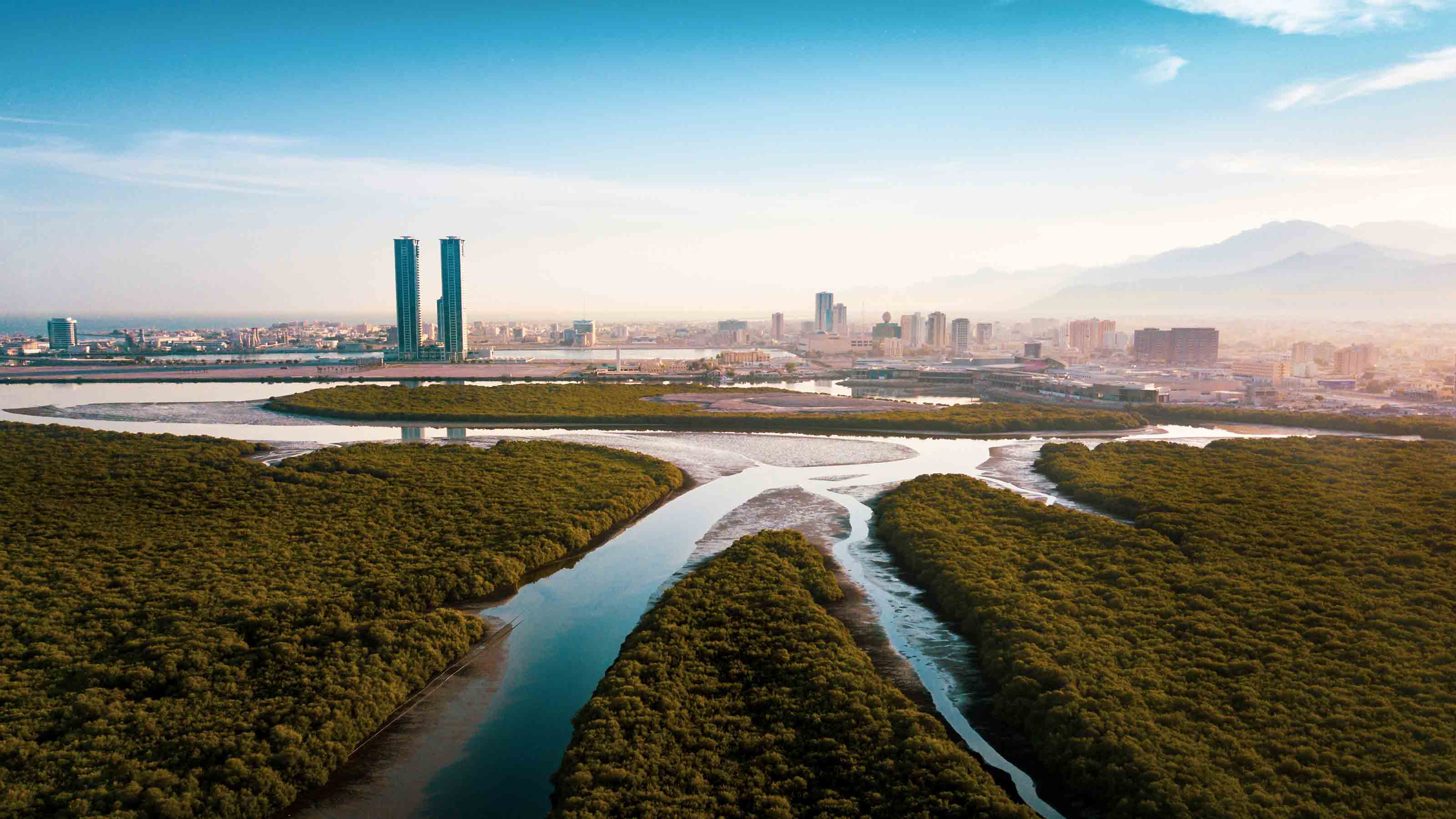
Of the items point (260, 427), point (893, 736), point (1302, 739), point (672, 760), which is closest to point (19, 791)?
point (672, 760)

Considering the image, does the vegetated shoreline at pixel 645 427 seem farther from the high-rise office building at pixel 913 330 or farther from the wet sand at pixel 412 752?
the high-rise office building at pixel 913 330

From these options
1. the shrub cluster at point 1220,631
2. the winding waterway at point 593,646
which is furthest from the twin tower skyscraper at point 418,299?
the shrub cluster at point 1220,631

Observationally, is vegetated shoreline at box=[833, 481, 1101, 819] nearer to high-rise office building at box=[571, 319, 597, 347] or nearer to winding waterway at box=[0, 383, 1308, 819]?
winding waterway at box=[0, 383, 1308, 819]

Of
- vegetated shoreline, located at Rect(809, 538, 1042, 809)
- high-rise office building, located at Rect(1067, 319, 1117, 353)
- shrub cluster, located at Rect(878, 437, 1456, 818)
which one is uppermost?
high-rise office building, located at Rect(1067, 319, 1117, 353)

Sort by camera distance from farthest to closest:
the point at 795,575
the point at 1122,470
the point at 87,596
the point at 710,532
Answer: the point at 1122,470 → the point at 710,532 → the point at 795,575 → the point at 87,596

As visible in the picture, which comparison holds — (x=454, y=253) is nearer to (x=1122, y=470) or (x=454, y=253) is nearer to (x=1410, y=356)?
(x=1122, y=470)

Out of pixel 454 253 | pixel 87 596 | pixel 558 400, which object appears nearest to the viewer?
pixel 87 596

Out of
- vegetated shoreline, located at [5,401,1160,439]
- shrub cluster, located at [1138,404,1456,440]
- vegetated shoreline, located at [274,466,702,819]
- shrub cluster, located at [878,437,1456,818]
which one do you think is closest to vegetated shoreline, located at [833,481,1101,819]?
shrub cluster, located at [878,437,1456,818]
